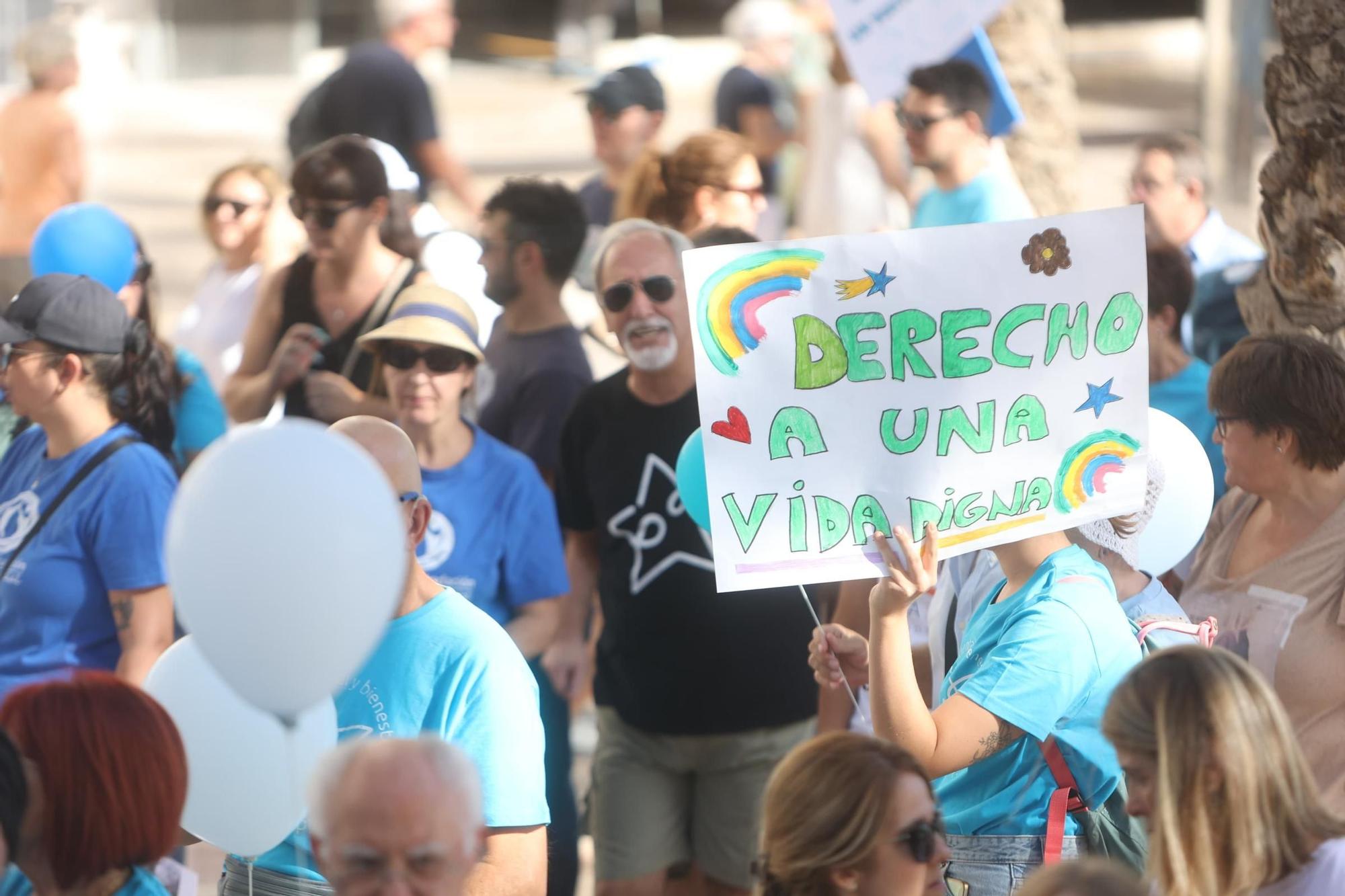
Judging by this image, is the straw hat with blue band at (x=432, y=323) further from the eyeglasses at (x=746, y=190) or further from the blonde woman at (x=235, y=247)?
the blonde woman at (x=235, y=247)

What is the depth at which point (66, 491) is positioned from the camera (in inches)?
166

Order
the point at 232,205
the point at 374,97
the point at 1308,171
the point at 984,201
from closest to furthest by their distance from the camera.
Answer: the point at 1308,171
the point at 984,201
the point at 232,205
the point at 374,97

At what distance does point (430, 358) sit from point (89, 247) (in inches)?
53.2

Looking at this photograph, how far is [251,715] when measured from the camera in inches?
131

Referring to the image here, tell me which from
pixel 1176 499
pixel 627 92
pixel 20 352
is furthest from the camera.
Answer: pixel 627 92

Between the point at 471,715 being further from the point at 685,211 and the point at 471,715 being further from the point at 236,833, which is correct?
the point at 685,211

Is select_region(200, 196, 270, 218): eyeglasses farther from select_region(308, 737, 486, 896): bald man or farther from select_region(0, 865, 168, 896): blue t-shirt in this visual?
select_region(308, 737, 486, 896): bald man

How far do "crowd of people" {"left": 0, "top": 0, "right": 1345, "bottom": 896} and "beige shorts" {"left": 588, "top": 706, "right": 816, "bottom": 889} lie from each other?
0.04ft

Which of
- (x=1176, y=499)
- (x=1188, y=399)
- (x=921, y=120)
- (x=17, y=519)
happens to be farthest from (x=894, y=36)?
(x=17, y=519)

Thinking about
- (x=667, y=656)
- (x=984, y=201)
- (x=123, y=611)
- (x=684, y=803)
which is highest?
(x=984, y=201)

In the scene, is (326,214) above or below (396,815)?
below

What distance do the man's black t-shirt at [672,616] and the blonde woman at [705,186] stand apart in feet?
4.32

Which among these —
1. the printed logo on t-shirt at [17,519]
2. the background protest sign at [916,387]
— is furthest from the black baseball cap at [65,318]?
the background protest sign at [916,387]

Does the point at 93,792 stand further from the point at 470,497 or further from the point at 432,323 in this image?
the point at 432,323
